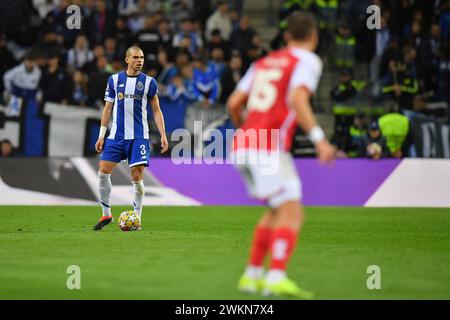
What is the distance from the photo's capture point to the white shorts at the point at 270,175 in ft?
26.1

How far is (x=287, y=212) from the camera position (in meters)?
7.93

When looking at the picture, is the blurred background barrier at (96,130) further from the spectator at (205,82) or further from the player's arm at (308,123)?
the player's arm at (308,123)

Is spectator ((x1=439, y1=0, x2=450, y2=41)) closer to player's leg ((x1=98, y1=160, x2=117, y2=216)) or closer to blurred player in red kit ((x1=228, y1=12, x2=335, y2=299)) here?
player's leg ((x1=98, y1=160, x2=117, y2=216))

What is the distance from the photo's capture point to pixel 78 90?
2164 centimetres

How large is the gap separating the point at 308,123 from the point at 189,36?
16.3 metres

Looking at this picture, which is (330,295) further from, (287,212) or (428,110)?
(428,110)

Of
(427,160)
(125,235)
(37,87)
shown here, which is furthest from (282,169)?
(37,87)

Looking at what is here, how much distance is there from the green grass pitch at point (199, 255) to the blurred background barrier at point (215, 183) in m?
1.61

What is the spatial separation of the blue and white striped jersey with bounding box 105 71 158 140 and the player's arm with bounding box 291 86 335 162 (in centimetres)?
641

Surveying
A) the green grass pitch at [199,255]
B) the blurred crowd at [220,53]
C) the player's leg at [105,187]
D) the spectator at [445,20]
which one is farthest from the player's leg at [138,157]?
the spectator at [445,20]

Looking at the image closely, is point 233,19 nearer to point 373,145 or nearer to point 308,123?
point 373,145

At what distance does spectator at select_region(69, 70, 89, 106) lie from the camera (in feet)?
70.3

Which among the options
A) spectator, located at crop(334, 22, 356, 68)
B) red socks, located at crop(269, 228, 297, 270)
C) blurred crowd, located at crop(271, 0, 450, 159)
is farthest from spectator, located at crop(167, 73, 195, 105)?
red socks, located at crop(269, 228, 297, 270)

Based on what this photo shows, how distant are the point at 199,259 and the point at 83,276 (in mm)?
1743
